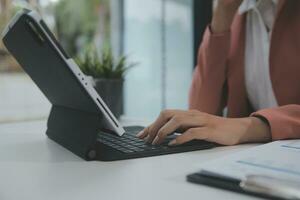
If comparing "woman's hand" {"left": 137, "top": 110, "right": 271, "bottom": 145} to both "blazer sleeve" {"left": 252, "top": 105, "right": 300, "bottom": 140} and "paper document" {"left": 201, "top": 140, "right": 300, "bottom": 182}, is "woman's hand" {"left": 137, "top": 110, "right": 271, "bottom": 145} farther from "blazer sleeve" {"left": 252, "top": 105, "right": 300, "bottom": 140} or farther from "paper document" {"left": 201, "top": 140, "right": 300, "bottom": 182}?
"paper document" {"left": 201, "top": 140, "right": 300, "bottom": 182}

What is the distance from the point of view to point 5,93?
1540mm

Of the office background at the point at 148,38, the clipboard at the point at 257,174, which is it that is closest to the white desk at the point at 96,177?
the clipboard at the point at 257,174

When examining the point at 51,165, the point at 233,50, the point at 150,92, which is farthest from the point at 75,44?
the point at 51,165

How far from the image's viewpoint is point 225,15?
1.20 meters

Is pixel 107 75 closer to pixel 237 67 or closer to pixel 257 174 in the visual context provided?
pixel 237 67

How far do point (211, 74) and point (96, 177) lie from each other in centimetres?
71

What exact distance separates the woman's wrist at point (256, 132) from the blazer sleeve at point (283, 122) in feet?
0.04

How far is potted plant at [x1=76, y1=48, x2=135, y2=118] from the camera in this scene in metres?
1.26

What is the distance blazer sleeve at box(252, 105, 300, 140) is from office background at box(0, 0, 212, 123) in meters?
1.02

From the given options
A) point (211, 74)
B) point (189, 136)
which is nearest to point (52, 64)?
point (189, 136)

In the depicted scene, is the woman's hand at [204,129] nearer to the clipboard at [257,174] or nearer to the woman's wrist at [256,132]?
the woman's wrist at [256,132]

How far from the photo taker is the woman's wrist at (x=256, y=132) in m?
0.83

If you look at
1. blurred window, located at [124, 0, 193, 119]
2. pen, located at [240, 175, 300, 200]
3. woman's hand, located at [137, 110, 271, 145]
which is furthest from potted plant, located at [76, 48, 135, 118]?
pen, located at [240, 175, 300, 200]

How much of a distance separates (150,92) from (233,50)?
0.79m
